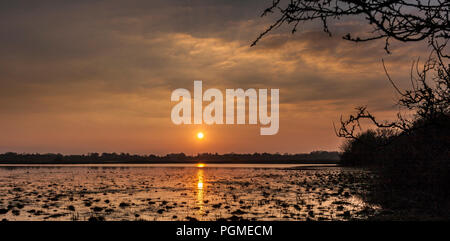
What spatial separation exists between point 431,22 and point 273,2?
165cm

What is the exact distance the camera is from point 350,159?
92688 mm

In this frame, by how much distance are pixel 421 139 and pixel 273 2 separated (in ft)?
62.0

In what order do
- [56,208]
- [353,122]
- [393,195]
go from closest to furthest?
[353,122] → [56,208] → [393,195]

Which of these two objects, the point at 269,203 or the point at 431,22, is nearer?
the point at 431,22

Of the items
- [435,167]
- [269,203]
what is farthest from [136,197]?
Result: [435,167]

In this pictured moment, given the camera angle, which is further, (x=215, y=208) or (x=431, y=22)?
(x=215, y=208)

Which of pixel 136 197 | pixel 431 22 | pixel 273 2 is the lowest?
pixel 136 197
